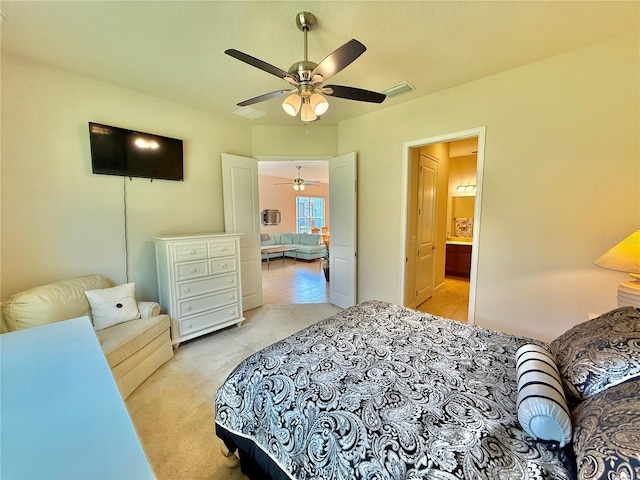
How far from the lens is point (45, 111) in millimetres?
2338

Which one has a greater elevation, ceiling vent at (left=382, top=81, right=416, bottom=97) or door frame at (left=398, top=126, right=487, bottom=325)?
ceiling vent at (left=382, top=81, right=416, bottom=97)

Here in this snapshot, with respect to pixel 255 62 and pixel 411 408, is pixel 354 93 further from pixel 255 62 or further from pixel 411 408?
pixel 411 408

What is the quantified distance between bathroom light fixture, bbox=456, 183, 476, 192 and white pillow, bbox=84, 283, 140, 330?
6.17 meters

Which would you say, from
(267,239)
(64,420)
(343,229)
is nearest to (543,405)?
(64,420)

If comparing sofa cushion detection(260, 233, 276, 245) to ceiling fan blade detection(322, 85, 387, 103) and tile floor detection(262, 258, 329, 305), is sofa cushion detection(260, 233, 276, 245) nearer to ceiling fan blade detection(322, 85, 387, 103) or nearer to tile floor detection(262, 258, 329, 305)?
tile floor detection(262, 258, 329, 305)

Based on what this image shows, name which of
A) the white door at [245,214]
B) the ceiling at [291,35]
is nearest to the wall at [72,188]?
the ceiling at [291,35]

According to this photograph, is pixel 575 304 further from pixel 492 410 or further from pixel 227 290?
pixel 227 290

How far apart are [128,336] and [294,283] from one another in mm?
3550

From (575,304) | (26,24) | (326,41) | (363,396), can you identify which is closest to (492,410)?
(363,396)

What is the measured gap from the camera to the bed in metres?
0.84

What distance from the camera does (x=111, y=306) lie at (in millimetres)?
2357

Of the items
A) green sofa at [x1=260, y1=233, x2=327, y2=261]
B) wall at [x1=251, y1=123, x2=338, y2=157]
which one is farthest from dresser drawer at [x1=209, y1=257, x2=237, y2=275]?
green sofa at [x1=260, y1=233, x2=327, y2=261]

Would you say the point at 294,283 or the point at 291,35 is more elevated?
the point at 291,35

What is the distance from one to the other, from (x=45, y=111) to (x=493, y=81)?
13.6 ft
